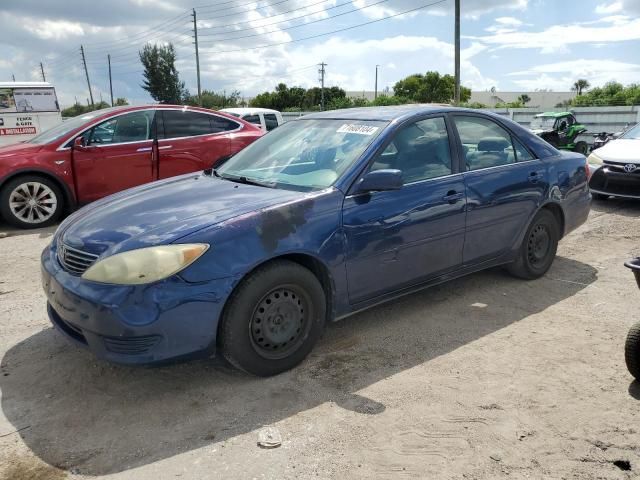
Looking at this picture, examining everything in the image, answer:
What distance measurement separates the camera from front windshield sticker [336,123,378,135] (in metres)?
3.80

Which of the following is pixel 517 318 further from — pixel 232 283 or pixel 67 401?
pixel 67 401

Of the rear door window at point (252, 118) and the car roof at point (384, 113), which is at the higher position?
the rear door window at point (252, 118)

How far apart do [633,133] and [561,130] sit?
6.84 m

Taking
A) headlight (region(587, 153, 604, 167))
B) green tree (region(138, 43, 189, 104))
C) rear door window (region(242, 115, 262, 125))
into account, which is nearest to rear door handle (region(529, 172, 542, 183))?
headlight (region(587, 153, 604, 167))

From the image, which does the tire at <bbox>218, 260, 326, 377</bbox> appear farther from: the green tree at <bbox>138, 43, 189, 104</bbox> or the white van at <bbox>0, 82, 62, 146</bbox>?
the green tree at <bbox>138, 43, 189, 104</bbox>

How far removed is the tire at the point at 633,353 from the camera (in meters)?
3.09

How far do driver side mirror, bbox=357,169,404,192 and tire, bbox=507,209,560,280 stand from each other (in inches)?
74.0

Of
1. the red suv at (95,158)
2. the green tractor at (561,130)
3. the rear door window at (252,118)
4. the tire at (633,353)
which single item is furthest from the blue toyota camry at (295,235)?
the green tractor at (561,130)

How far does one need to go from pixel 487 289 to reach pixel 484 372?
5.15 ft

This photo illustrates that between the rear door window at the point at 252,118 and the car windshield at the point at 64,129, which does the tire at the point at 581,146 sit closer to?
the rear door window at the point at 252,118

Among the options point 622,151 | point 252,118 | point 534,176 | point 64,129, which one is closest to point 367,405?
point 534,176

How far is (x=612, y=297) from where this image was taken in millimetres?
4566

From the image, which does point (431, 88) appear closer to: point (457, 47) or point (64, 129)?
point (457, 47)

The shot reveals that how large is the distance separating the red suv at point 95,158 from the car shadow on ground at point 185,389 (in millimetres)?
3717
